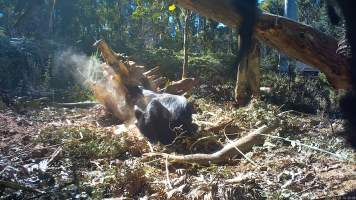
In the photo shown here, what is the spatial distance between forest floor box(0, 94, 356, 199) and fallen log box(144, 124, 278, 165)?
0.23 feet

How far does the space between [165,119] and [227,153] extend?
1.45 m

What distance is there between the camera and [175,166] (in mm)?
4598

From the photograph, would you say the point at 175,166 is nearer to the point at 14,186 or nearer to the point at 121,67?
the point at 14,186

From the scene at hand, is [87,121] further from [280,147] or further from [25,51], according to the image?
[25,51]

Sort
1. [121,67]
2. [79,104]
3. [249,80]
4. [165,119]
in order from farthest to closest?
1. [79,104]
2. [249,80]
3. [121,67]
4. [165,119]

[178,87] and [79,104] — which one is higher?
[178,87]

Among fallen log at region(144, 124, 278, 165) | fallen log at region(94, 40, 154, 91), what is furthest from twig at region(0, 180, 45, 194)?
fallen log at region(94, 40, 154, 91)

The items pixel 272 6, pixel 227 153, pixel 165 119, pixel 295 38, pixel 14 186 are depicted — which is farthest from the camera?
pixel 272 6

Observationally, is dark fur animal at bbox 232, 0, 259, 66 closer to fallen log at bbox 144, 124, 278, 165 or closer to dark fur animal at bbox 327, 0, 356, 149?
dark fur animal at bbox 327, 0, 356, 149

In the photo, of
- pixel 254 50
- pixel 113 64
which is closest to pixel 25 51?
pixel 113 64

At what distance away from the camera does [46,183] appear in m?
3.92

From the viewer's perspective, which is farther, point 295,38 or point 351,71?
point 295,38

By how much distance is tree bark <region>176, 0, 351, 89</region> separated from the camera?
3.87 m

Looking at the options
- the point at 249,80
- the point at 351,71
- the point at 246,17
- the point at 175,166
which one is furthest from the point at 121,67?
the point at 351,71
